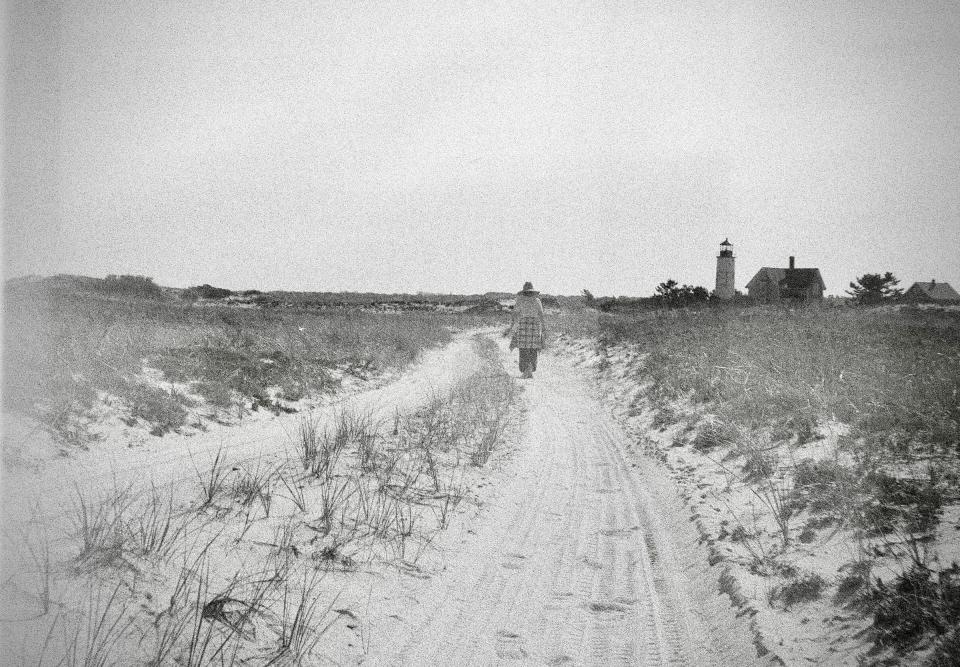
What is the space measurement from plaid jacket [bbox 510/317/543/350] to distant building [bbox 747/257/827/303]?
171 ft

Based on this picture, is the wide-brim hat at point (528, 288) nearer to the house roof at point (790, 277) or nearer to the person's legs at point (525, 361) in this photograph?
the person's legs at point (525, 361)

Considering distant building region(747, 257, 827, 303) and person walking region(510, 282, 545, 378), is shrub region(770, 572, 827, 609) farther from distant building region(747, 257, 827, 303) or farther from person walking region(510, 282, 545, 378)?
distant building region(747, 257, 827, 303)

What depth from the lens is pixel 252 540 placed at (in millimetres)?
3848

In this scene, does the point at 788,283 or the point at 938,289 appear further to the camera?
the point at 788,283

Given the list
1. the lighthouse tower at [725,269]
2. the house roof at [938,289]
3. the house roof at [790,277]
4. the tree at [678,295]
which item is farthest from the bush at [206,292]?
the house roof at [938,289]

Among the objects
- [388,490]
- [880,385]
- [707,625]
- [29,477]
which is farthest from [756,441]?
[29,477]

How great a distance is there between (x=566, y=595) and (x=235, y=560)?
2198 millimetres

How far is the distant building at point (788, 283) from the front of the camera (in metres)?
59.4

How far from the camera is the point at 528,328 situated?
14773 millimetres

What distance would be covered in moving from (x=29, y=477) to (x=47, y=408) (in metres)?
1.67

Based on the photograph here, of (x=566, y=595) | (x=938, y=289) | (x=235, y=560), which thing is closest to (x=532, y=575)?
(x=566, y=595)

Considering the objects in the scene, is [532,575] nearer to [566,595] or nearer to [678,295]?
[566,595]

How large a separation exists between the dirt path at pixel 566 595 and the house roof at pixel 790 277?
64.2 meters

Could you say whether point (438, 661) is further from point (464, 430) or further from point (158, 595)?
point (464, 430)
